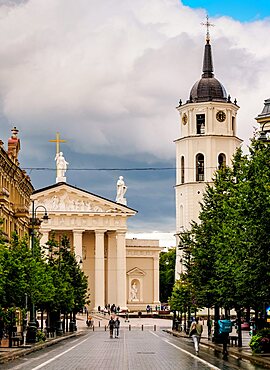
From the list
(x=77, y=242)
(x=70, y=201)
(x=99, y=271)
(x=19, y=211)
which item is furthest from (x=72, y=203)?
(x=19, y=211)

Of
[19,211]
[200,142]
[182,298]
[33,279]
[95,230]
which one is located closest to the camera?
[33,279]

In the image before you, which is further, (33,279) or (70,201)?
(70,201)

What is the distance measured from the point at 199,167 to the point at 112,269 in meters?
24.2

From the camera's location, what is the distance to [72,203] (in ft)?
433

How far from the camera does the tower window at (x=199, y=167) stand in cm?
11913

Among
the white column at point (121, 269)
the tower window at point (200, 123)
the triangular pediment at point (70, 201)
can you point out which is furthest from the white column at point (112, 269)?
the tower window at point (200, 123)

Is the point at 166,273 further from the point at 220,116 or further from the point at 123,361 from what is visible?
the point at 123,361

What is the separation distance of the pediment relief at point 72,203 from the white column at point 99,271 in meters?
3.58

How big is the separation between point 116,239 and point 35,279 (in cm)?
8446

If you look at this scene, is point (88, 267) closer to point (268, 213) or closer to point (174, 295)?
point (174, 295)

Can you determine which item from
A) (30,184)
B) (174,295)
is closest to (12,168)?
(30,184)

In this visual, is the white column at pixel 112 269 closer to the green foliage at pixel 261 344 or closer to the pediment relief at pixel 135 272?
the pediment relief at pixel 135 272

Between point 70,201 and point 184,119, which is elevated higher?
point 184,119

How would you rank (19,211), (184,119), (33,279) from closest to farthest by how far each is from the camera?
(33,279)
(19,211)
(184,119)
